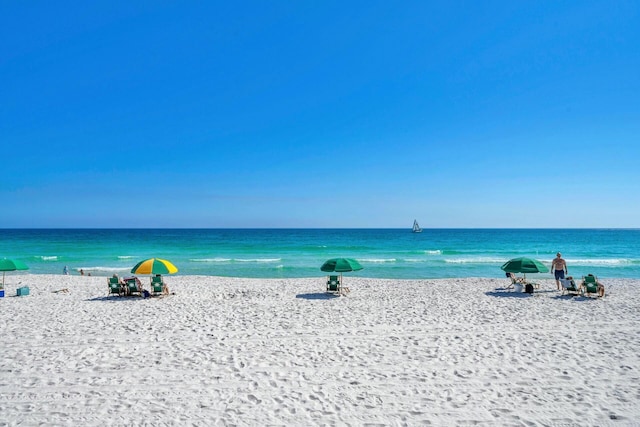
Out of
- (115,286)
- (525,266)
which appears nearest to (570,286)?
(525,266)

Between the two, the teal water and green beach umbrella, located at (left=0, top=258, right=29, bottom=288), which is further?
the teal water

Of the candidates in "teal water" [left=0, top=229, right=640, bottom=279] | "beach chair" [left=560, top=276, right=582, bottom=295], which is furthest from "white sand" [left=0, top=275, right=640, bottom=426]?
"teal water" [left=0, top=229, right=640, bottom=279]

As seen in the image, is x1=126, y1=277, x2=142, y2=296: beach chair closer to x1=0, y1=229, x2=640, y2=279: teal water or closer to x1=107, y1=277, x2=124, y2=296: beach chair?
x1=107, y1=277, x2=124, y2=296: beach chair

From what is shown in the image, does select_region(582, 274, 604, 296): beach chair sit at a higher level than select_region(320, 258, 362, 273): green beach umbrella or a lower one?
lower

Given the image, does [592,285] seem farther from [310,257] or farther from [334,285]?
[310,257]

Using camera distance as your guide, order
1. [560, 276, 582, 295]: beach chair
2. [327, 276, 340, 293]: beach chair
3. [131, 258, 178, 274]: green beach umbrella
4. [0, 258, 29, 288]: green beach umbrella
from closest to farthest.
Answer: [131, 258, 178, 274]: green beach umbrella
[560, 276, 582, 295]: beach chair
[0, 258, 29, 288]: green beach umbrella
[327, 276, 340, 293]: beach chair

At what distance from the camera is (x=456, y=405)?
4730mm

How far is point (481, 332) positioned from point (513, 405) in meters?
3.46

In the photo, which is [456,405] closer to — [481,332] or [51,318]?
[481,332]

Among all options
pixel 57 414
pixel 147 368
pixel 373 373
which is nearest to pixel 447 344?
pixel 373 373

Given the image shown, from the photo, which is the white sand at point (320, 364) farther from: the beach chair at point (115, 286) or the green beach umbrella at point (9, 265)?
the green beach umbrella at point (9, 265)

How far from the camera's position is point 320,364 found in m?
6.12

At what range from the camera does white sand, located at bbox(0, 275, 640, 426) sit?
455cm

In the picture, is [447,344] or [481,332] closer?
[447,344]
